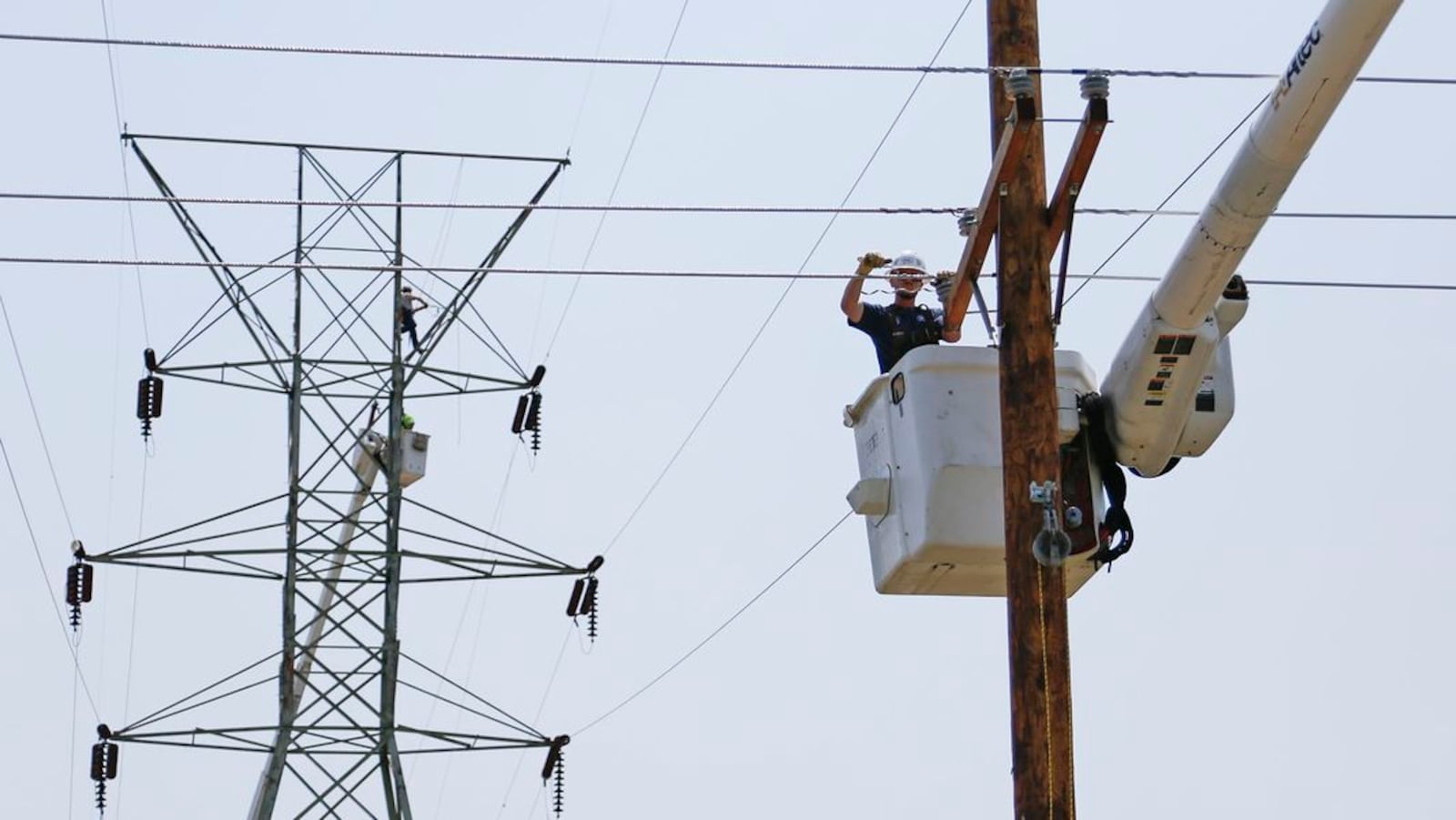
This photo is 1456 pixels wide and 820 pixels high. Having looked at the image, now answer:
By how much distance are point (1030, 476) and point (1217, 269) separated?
119 centimetres

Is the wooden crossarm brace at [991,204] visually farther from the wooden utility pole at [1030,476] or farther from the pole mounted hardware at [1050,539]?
the pole mounted hardware at [1050,539]

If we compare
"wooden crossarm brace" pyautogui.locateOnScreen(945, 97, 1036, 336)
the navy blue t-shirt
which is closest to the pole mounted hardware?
"wooden crossarm brace" pyautogui.locateOnScreen(945, 97, 1036, 336)

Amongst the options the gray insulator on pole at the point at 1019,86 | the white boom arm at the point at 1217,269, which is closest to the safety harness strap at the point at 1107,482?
the white boom arm at the point at 1217,269

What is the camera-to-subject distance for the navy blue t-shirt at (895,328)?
12891mm

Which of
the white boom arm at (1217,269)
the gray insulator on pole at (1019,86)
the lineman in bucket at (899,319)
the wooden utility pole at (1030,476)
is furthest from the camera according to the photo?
the lineman in bucket at (899,319)

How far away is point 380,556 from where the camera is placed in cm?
2234

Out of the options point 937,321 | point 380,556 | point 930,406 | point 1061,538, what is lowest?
point 1061,538

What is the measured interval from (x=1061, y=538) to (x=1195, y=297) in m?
1.26

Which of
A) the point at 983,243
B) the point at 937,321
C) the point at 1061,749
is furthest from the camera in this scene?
the point at 937,321

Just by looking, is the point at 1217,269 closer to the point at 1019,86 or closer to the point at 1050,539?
the point at 1019,86

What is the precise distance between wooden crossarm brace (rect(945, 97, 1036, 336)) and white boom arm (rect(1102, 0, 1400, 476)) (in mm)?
736

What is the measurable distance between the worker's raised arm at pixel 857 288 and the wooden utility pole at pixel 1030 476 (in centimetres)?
137

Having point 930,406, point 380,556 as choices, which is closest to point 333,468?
point 380,556

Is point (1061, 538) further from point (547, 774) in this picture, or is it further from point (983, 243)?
point (547, 774)
